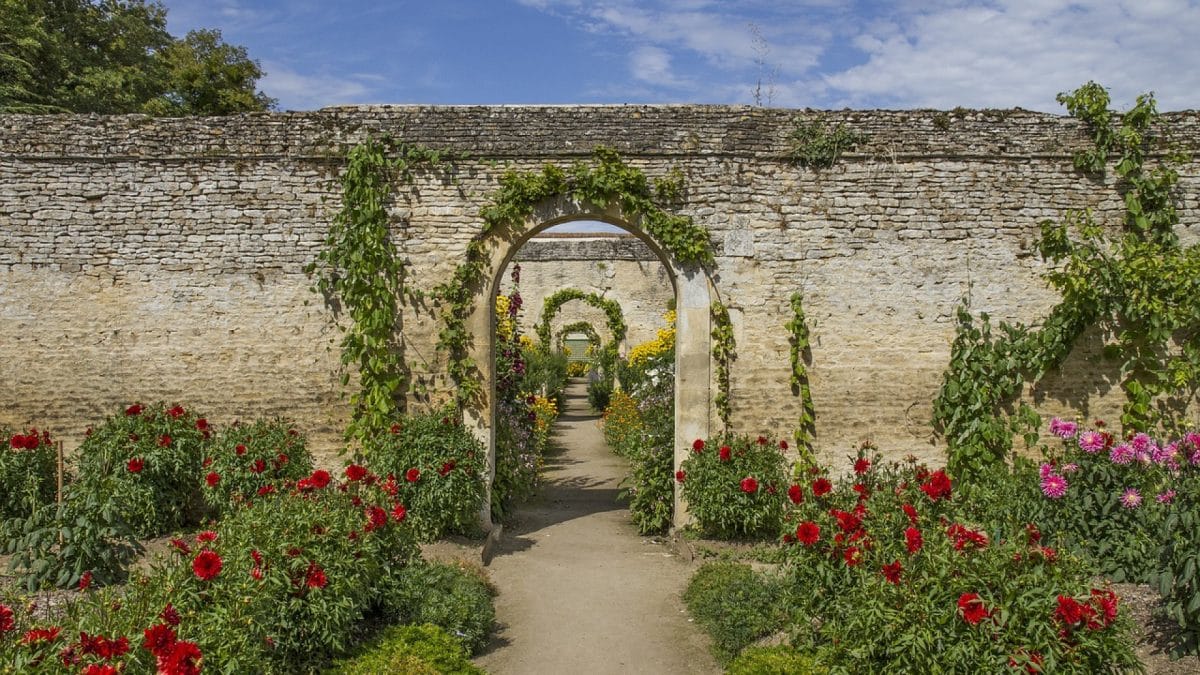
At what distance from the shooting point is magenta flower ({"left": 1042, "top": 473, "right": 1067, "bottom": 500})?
18.6 feet

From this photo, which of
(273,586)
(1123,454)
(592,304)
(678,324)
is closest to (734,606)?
(1123,454)

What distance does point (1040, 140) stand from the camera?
800 cm

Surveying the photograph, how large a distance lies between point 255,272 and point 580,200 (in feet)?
10.2

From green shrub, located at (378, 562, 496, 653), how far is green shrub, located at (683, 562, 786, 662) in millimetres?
1487

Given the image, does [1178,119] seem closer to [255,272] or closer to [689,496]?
[689,496]

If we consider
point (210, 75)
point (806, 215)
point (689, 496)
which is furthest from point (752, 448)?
point (210, 75)

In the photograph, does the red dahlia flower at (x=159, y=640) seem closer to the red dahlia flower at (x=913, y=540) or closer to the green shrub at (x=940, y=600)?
the green shrub at (x=940, y=600)

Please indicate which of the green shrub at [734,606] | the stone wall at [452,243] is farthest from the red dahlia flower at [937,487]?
the stone wall at [452,243]

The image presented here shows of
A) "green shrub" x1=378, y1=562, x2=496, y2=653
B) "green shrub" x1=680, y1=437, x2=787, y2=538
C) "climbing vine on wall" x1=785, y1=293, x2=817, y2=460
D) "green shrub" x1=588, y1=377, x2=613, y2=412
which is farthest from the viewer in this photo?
"green shrub" x1=588, y1=377, x2=613, y2=412

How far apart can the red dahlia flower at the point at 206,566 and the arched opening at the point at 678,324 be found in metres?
4.13

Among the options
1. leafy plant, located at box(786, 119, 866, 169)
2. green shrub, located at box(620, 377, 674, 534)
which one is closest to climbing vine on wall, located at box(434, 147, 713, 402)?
leafy plant, located at box(786, 119, 866, 169)

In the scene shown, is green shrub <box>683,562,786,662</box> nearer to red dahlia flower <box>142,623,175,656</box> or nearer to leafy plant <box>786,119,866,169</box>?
red dahlia flower <box>142,623,175,656</box>

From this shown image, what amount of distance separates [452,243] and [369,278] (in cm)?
81

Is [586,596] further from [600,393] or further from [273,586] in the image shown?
[600,393]
